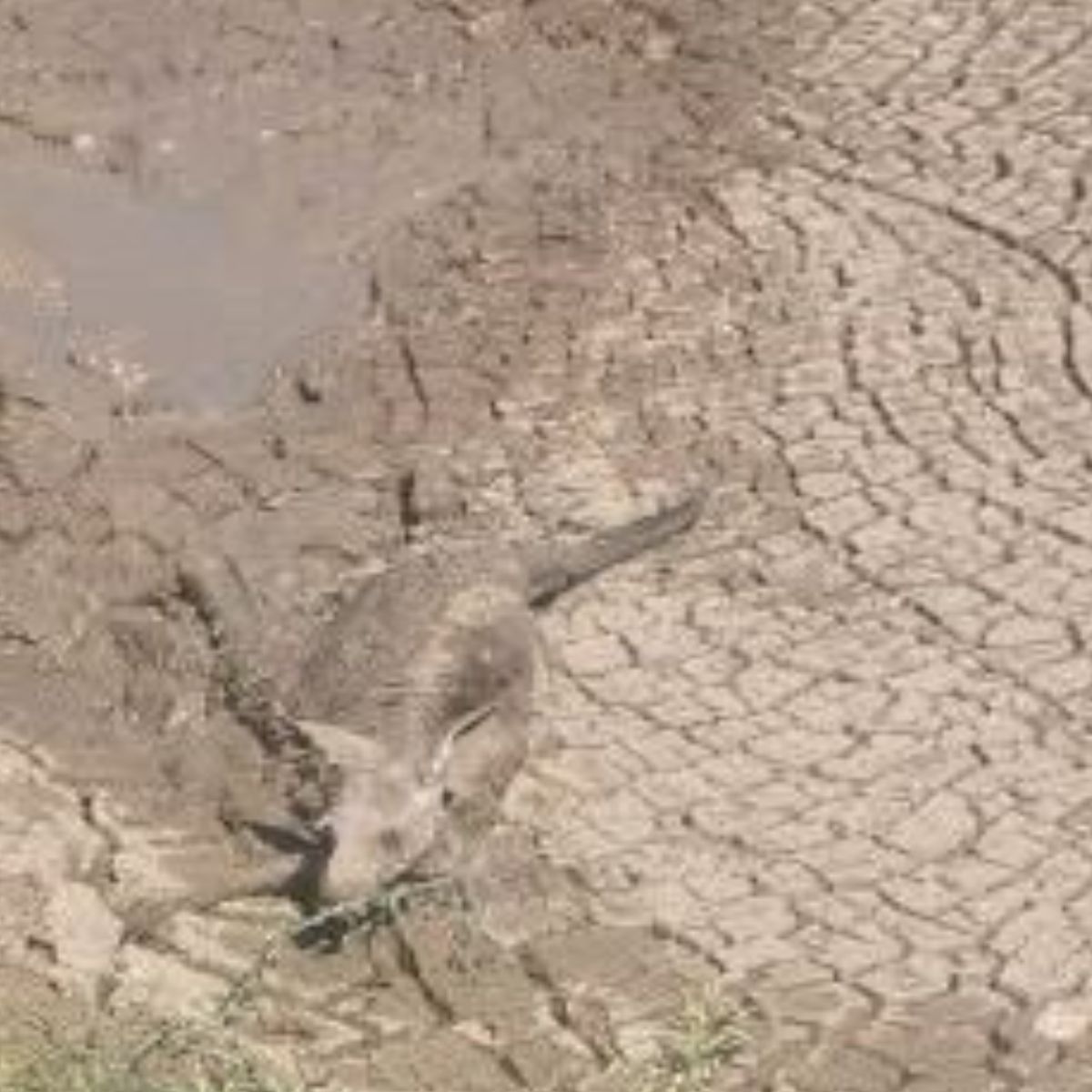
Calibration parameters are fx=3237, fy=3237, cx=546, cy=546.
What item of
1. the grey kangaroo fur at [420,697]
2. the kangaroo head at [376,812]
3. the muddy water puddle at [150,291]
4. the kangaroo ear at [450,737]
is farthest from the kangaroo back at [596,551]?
the muddy water puddle at [150,291]

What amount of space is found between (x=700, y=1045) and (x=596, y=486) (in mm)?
1915

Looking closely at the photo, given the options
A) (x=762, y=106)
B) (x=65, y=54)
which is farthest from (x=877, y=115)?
(x=65, y=54)

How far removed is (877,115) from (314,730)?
294 cm

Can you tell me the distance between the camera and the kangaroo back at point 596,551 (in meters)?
6.32

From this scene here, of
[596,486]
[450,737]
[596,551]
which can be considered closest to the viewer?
[450,737]

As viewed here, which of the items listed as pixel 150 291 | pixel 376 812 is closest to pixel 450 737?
pixel 376 812

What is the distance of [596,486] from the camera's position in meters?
6.77

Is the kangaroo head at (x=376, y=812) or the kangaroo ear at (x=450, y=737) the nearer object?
the kangaroo head at (x=376, y=812)

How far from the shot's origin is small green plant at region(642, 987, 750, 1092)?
5035mm

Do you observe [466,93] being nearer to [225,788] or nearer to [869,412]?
[869,412]

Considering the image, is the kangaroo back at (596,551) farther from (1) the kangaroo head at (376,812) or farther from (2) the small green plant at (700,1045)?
(2) the small green plant at (700,1045)

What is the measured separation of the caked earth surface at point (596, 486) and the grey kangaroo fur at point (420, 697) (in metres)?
0.07

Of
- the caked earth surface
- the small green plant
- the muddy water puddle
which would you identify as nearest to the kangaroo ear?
the caked earth surface

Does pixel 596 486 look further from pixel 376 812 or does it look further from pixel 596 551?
pixel 376 812
